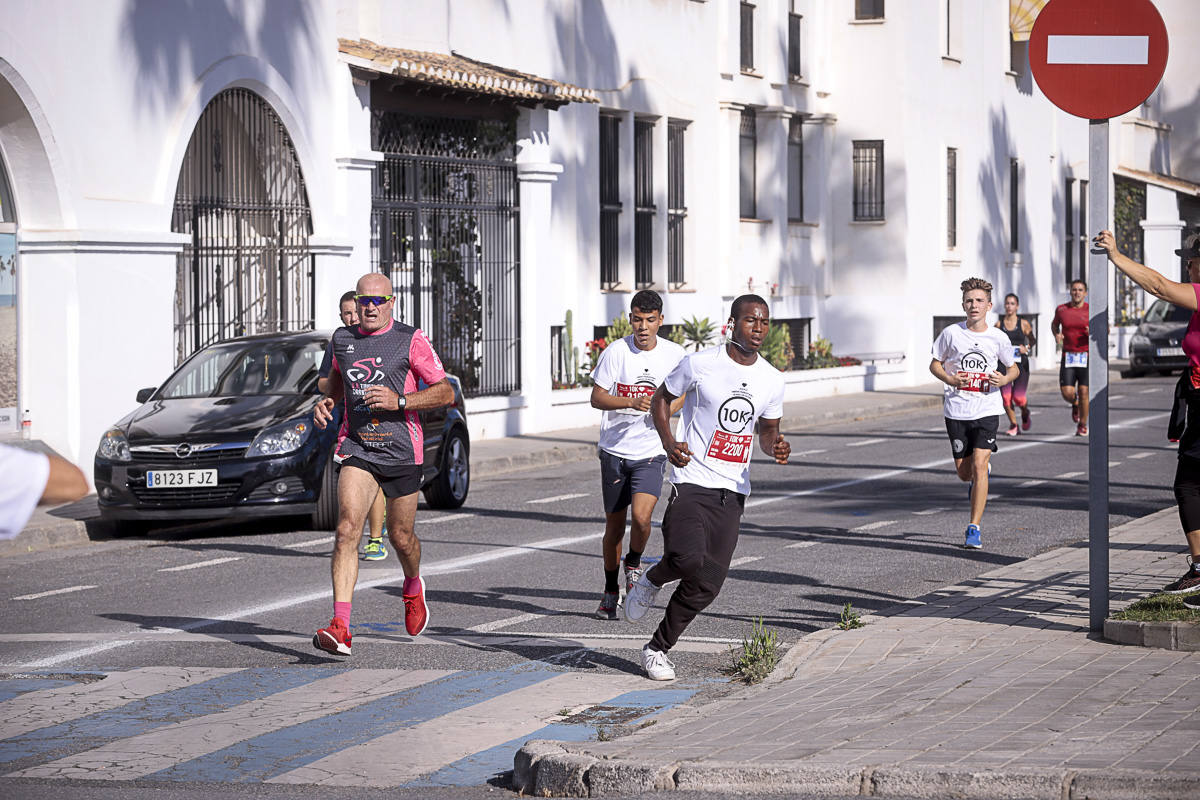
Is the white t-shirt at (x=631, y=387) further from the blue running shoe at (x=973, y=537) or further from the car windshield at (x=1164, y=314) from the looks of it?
the car windshield at (x=1164, y=314)

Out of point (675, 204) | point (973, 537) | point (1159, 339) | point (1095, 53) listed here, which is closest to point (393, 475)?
point (1095, 53)

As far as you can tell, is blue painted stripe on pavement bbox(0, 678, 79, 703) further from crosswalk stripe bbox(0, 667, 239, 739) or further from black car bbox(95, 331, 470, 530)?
black car bbox(95, 331, 470, 530)

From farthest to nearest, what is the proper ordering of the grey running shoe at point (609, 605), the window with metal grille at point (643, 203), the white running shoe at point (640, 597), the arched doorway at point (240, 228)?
the window with metal grille at point (643, 203), the arched doorway at point (240, 228), the grey running shoe at point (609, 605), the white running shoe at point (640, 597)

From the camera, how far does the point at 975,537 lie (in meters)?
12.7

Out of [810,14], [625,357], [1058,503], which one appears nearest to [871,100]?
[810,14]

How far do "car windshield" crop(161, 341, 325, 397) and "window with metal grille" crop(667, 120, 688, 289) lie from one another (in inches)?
590

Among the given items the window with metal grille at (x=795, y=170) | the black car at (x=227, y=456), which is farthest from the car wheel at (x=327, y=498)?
the window with metal grille at (x=795, y=170)

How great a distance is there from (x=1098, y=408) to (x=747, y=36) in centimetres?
2500

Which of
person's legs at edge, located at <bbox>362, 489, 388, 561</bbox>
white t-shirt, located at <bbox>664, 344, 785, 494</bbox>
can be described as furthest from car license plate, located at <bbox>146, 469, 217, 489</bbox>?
white t-shirt, located at <bbox>664, 344, 785, 494</bbox>

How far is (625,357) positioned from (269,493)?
490 centimetres

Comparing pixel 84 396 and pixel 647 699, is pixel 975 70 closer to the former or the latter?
pixel 84 396

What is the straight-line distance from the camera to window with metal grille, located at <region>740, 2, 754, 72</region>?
32469 mm

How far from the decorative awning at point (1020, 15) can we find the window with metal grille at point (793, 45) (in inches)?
322

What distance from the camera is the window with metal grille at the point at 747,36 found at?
32.5m
